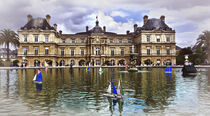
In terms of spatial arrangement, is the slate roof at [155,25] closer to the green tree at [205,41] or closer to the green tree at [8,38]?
the green tree at [205,41]

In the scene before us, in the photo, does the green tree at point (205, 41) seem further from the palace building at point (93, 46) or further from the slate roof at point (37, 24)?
the slate roof at point (37, 24)

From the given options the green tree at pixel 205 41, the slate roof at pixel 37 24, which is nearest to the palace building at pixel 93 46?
the slate roof at pixel 37 24

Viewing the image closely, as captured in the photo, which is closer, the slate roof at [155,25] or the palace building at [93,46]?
the palace building at [93,46]

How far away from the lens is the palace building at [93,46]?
5900 centimetres

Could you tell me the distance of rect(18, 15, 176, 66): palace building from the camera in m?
59.0

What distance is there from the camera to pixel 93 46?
62.8 metres

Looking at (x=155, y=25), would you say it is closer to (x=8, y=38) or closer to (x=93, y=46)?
(x=93, y=46)

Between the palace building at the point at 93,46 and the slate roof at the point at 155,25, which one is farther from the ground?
the slate roof at the point at 155,25

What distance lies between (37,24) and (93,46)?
17.4 m

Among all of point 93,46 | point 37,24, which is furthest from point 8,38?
point 93,46

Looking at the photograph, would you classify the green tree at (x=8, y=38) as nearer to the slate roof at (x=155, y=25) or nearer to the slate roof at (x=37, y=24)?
the slate roof at (x=37, y=24)

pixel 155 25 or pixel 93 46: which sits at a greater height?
pixel 155 25

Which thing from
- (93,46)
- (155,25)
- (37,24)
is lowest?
(93,46)

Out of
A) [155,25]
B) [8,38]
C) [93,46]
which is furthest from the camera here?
[93,46]
